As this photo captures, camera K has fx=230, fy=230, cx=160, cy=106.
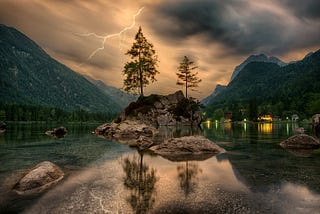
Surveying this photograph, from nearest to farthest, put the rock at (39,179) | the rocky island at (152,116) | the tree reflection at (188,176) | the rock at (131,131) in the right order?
the tree reflection at (188,176) → the rock at (39,179) → the rock at (131,131) → the rocky island at (152,116)

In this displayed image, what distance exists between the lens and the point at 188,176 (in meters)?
11.3

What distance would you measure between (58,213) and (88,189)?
2521 mm

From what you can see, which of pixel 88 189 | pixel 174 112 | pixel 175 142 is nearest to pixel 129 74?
pixel 174 112

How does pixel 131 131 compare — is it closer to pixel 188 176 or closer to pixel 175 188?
pixel 188 176

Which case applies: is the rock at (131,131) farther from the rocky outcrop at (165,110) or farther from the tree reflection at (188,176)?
the tree reflection at (188,176)

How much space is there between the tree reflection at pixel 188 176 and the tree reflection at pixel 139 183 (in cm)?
125

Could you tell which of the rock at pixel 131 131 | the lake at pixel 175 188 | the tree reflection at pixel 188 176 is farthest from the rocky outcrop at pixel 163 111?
the lake at pixel 175 188

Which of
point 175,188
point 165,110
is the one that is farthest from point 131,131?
point 165,110

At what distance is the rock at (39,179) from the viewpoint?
9397mm

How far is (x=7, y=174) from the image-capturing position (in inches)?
472

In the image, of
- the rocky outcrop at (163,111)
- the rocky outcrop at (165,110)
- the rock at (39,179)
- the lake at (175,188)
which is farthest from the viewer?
the rocky outcrop at (165,110)

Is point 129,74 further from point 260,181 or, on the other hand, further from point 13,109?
point 13,109

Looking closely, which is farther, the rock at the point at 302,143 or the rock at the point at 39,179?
the rock at the point at 302,143

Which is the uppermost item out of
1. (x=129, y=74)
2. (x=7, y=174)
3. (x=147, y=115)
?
(x=129, y=74)
